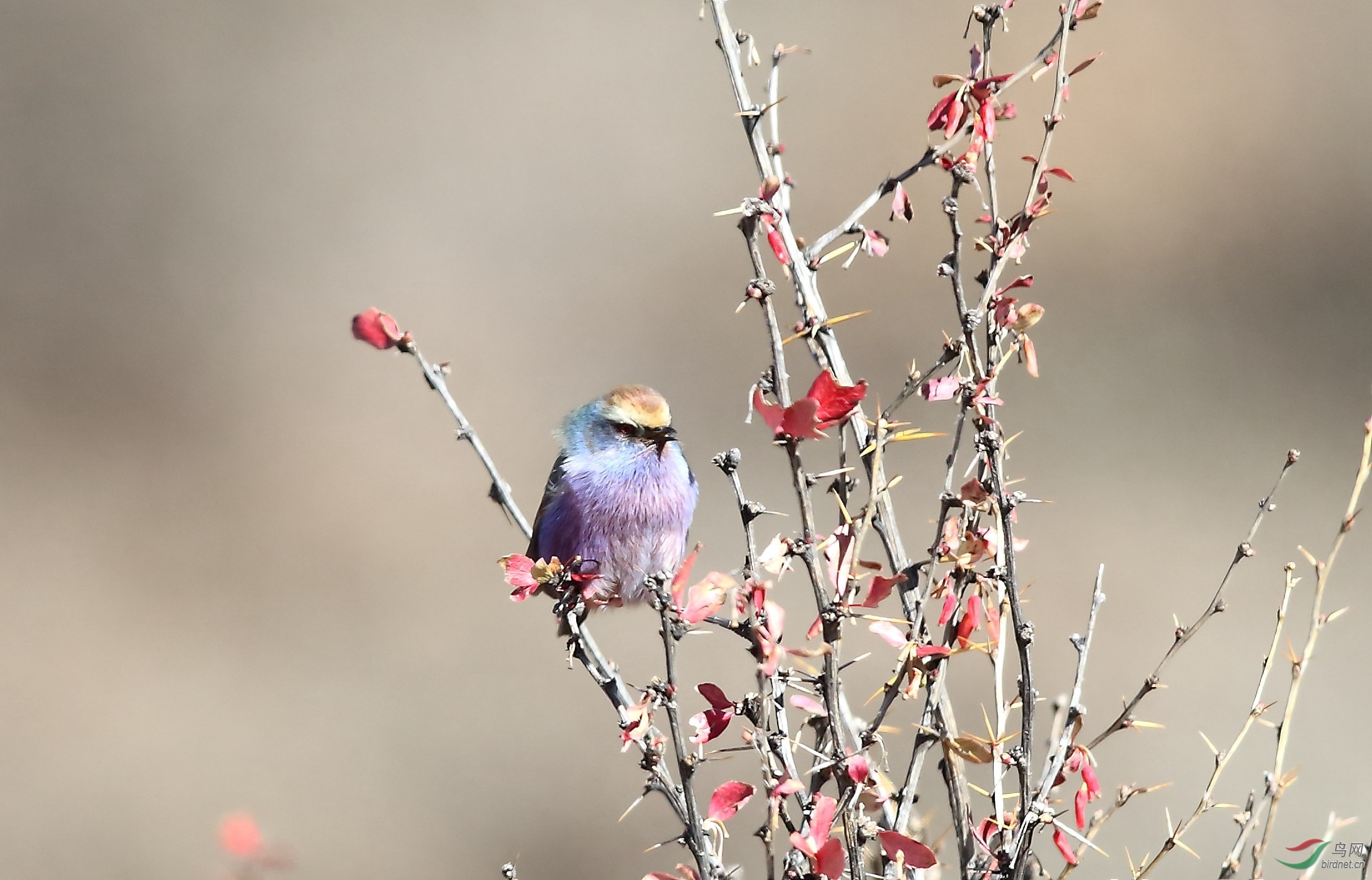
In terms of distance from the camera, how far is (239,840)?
2.01 m

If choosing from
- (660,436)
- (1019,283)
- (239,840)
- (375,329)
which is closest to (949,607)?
(1019,283)

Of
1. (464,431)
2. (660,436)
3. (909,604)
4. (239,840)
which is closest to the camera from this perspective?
(909,604)

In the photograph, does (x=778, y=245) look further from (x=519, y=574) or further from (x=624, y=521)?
Result: (x=624, y=521)

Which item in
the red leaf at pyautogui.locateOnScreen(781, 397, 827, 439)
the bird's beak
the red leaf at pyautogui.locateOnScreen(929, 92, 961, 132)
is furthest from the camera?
the bird's beak

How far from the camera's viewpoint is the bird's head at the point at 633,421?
2.49m

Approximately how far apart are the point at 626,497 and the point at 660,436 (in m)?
0.16

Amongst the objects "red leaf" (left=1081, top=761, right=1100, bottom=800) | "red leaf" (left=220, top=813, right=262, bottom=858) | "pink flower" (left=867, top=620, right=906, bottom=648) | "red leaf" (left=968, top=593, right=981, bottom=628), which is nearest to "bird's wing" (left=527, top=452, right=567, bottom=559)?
"red leaf" (left=220, top=813, right=262, bottom=858)

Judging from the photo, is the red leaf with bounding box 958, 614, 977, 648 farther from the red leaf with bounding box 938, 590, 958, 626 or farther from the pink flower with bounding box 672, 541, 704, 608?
the pink flower with bounding box 672, 541, 704, 608

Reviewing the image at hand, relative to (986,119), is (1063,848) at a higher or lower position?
lower

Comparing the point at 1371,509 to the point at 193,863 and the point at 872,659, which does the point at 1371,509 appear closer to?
the point at 872,659

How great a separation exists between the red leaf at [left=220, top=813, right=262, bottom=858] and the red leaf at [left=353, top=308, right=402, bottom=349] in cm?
104

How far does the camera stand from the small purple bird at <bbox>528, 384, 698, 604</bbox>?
247 cm

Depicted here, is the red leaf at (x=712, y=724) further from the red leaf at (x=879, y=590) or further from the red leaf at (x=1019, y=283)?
the red leaf at (x=1019, y=283)

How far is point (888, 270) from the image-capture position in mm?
6867
